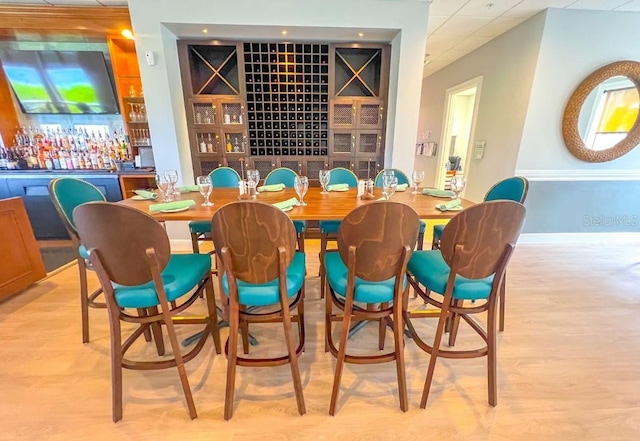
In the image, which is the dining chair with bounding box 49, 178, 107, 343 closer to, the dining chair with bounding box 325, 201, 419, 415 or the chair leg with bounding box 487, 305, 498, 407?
the dining chair with bounding box 325, 201, 419, 415

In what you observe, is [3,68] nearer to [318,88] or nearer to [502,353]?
[318,88]

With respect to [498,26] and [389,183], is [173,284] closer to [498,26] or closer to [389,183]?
[389,183]

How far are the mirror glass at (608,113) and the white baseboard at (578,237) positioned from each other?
1053 mm

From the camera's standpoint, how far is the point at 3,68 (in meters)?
3.16

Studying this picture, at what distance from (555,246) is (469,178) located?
139cm

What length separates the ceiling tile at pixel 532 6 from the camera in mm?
2669

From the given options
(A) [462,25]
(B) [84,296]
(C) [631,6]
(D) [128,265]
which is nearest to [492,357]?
(D) [128,265]

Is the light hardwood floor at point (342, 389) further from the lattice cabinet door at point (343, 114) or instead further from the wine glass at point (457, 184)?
the lattice cabinet door at point (343, 114)

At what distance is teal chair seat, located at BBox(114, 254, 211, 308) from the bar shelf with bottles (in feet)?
8.47

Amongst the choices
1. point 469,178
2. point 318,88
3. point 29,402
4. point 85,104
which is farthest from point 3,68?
point 469,178

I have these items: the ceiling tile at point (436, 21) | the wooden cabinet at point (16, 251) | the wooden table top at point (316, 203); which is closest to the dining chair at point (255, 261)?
the wooden table top at point (316, 203)

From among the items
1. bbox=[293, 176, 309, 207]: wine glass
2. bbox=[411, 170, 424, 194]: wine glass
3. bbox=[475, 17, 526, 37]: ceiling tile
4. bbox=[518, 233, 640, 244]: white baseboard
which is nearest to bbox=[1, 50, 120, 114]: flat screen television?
bbox=[293, 176, 309, 207]: wine glass

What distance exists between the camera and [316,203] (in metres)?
1.76

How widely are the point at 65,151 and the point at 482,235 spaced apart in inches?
181
